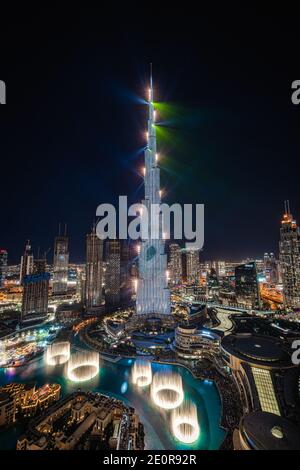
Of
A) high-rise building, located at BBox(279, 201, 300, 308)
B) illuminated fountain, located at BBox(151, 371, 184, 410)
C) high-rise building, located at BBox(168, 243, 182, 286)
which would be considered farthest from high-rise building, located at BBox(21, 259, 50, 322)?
high-rise building, located at BBox(279, 201, 300, 308)

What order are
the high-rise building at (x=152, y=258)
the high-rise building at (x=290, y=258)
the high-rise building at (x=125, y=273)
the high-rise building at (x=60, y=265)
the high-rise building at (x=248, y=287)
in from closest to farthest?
the high-rise building at (x=152, y=258)
the high-rise building at (x=290, y=258)
the high-rise building at (x=248, y=287)
the high-rise building at (x=125, y=273)
the high-rise building at (x=60, y=265)

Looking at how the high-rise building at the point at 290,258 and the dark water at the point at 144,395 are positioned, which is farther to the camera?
the high-rise building at the point at 290,258

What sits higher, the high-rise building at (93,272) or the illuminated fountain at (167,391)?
the high-rise building at (93,272)

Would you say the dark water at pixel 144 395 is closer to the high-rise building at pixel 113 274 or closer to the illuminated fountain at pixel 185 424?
the illuminated fountain at pixel 185 424

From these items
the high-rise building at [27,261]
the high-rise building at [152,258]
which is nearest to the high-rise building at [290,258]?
the high-rise building at [152,258]

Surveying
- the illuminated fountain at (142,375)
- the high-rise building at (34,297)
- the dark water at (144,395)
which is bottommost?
the dark water at (144,395)

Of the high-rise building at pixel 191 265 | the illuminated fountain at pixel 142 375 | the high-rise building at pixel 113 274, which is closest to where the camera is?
the illuminated fountain at pixel 142 375

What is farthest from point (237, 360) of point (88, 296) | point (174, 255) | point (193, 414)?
point (174, 255)
